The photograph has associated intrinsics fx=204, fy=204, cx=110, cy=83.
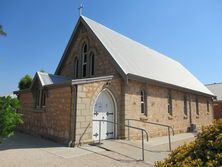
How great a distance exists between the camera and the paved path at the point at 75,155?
694cm

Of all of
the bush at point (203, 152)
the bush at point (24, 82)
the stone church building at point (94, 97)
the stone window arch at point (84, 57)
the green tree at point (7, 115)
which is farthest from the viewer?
the bush at point (24, 82)

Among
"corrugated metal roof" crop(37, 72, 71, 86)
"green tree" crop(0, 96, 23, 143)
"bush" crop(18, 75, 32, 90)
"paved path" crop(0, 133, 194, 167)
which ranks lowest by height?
"paved path" crop(0, 133, 194, 167)

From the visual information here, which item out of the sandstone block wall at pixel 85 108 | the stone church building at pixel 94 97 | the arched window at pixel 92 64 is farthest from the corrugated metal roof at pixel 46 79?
the sandstone block wall at pixel 85 108

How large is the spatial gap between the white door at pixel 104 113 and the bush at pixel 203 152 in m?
7.06

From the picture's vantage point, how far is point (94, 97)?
34.7ft

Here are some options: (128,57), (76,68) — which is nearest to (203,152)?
(128,57)

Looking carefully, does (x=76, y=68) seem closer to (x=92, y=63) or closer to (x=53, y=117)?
(x=92, y=63)

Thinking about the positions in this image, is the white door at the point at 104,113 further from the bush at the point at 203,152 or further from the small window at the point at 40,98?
the bush at the point at 203,152

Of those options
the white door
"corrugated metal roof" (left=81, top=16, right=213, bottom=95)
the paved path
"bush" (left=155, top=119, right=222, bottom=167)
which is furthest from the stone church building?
"bush" (left=155, top=119, right=222, bottom=167)

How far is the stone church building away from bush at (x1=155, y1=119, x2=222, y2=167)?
21.0 feet

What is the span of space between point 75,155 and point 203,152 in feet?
18.0

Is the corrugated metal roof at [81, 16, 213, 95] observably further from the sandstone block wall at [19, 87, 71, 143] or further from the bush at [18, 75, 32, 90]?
the bush at [18, 75, 32, 90]

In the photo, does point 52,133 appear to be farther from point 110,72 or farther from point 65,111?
point 110,72

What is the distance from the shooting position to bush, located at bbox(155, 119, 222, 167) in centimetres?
338
